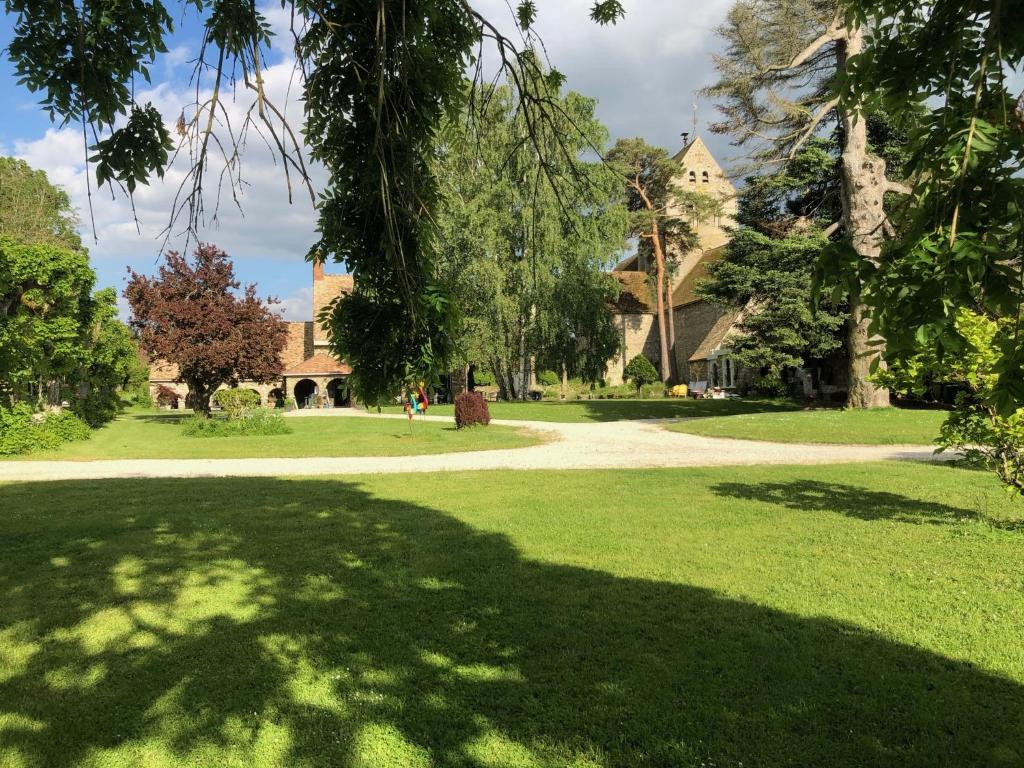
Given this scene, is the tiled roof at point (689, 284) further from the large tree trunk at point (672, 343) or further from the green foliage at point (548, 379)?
the green foliage at point (548, 379)

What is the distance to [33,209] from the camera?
1359 inches

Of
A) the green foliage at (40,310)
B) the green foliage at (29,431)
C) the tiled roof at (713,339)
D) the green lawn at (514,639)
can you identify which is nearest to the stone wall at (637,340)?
the tiled roof at (713,339)

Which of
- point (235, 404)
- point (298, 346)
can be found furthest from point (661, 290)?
point (298, 346)

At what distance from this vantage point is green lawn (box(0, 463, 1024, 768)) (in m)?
2.85

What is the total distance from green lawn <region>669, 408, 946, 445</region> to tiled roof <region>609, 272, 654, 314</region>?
93.5ft

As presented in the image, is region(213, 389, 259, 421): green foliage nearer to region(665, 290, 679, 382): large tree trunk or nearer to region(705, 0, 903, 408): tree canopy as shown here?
region(705, 0, 903, 408): tree canopy

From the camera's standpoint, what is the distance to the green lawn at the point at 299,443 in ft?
48.0

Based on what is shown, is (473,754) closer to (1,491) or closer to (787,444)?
(1,491)

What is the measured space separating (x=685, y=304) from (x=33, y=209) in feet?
132

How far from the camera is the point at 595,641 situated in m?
3.85

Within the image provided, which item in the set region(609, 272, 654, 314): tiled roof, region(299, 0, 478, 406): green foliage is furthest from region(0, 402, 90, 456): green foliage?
region(609, 272, 654, 314): tiled roof

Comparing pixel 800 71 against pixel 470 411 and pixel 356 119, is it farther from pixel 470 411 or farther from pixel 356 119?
pixel 356 119

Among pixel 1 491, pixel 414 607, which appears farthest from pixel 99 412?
pixel 414 607

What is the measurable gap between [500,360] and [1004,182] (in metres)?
28.6
